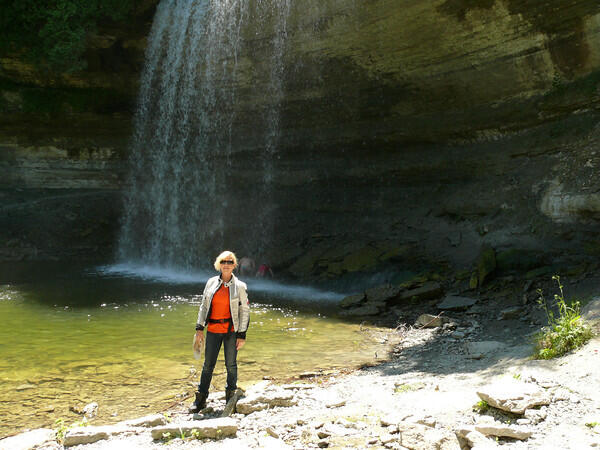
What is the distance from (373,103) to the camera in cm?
1517

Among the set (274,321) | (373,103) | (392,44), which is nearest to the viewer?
(274,321)

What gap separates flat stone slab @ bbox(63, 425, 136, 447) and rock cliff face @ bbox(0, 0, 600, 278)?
8981mm

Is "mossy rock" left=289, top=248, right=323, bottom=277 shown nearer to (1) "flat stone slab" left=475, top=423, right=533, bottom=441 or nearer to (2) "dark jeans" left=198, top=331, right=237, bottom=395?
(2) "dark jeans" left=198, top=331, right=237, bottom=395

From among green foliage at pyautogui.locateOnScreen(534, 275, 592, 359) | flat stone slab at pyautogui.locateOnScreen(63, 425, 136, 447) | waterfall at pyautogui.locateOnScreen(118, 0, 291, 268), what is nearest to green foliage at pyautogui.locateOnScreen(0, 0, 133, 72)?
waterfall at pyautogui.locateOnScreen(118, 0, 291, 268)

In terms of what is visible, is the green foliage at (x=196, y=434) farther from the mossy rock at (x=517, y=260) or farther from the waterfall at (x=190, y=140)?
the waterfall at (x=190, y=140)

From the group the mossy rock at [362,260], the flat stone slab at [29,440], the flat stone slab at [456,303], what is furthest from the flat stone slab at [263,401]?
the mossy rock at [362,260]

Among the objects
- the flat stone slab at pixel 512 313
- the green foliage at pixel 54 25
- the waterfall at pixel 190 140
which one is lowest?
the flat stone slab at pixel 512 313

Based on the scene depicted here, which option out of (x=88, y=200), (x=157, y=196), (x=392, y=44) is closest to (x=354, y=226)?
(x=392, y=44)

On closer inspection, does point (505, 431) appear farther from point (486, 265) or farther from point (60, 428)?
point (486, 265)

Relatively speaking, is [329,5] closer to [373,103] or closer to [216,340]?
[373,103]

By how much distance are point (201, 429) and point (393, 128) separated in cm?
1260

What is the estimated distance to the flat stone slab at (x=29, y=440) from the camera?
163 inches

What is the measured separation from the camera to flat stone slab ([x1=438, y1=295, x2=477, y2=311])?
29.5 ft

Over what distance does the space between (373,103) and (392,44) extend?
2072 millimetres
